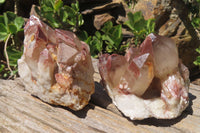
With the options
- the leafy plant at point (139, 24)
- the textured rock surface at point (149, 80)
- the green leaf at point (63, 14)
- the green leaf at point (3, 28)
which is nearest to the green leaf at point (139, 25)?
the leafy plant at point (139, 24)

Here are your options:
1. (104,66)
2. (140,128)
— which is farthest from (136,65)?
(140,128)

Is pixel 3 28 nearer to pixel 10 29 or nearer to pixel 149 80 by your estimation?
pixel 10 29

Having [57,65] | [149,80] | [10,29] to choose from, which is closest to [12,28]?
[10,29]

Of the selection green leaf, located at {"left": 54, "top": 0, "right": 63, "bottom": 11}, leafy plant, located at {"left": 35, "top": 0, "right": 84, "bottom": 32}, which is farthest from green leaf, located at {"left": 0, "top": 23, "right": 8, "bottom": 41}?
green leaf, located at {"left": 54, "top": 0, "right": 63, "bottom": 11}

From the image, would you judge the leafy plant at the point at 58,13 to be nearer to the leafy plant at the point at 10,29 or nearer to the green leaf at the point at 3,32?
the leafy plant at the point at 10,29

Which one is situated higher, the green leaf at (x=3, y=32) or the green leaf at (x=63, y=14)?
the green leaf at (x=63, y=14)

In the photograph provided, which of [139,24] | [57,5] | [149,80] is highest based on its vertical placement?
[57,5]

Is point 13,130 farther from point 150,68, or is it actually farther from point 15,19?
point 15,19
